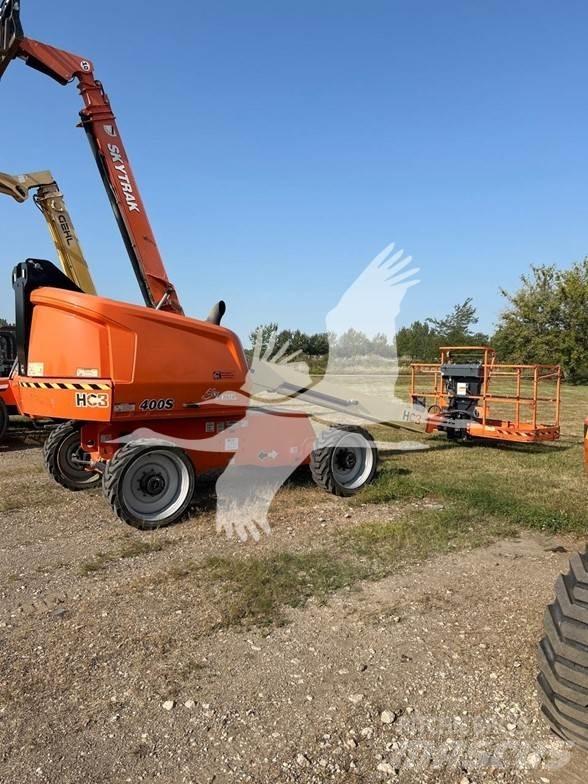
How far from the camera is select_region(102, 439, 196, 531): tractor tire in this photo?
581 centimetres

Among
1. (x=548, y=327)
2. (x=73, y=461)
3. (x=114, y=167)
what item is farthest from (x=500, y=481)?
(x=548, y=327)

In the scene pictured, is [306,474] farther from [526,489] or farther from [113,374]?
[113,374]

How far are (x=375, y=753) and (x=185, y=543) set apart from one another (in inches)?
125

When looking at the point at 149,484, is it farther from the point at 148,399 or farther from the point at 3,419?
the point at 3,419

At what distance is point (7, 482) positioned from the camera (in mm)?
7992

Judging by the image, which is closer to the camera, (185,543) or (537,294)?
(185,543)

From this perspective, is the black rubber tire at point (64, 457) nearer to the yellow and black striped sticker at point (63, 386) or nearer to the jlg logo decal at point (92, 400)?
the yellow and black striped sticker at point (63, 386)

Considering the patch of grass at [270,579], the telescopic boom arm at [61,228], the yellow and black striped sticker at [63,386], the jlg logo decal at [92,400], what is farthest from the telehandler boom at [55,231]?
the patch of grass at [270,579]

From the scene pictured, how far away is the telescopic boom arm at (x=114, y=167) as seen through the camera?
914cm

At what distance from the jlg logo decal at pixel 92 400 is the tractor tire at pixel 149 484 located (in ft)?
1.67

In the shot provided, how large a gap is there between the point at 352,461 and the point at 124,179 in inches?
219

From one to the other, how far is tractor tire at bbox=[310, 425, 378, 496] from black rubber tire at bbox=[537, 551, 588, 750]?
14.7ft

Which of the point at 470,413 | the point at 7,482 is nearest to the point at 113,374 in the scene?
the point at 7,482

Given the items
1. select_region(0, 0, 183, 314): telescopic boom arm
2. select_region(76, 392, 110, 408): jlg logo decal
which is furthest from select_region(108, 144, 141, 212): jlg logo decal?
select_region(76, 392, 110, 408): jlg logo decal
